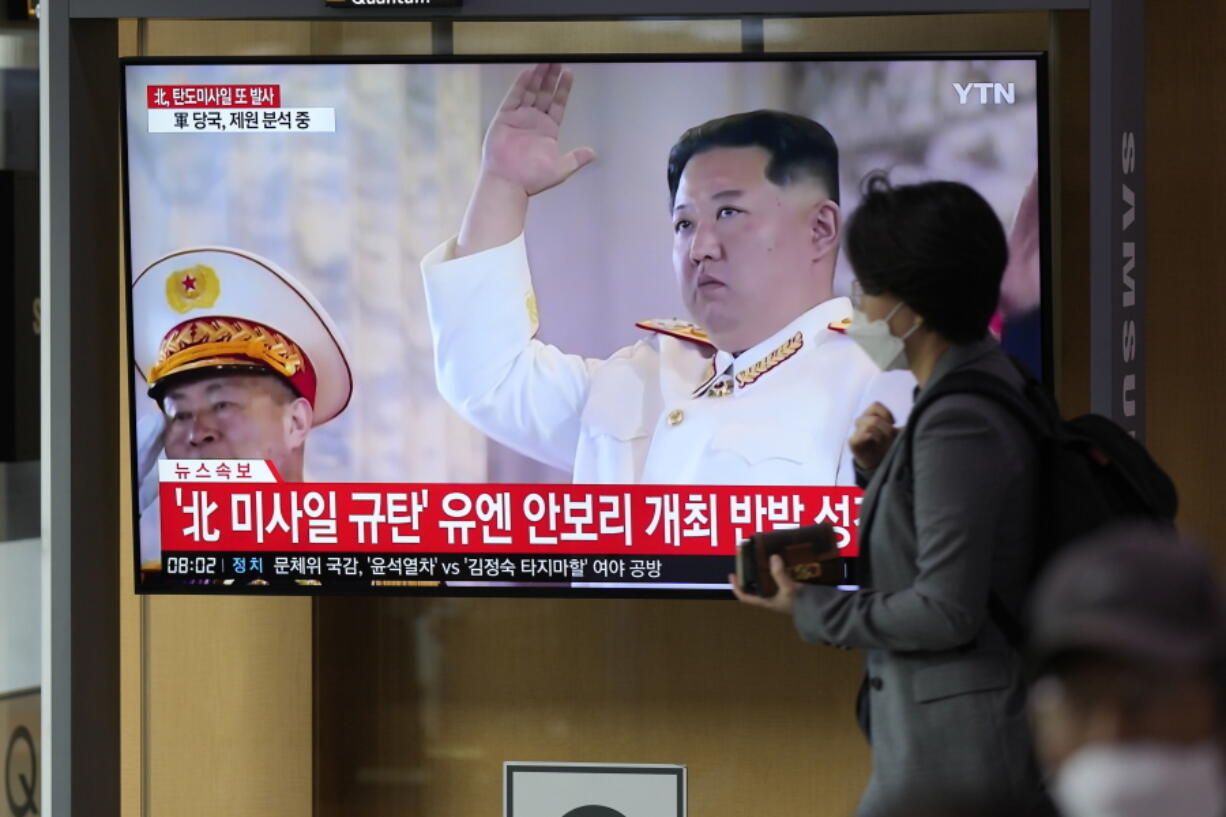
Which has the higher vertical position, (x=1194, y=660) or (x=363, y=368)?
(x=363, y=368)

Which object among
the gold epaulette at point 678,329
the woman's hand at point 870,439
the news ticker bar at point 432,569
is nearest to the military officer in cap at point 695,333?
the gold epaulette at point 678,329

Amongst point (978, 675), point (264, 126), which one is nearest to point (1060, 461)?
point (978, 675)

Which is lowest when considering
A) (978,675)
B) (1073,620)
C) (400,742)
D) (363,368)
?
(400,742)

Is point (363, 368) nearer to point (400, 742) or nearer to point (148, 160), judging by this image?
point (148, 160)

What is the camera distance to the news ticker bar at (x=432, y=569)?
317cm

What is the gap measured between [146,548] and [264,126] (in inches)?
38.4

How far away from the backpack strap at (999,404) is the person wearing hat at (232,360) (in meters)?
1.56

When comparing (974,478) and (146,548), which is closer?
(974,478)

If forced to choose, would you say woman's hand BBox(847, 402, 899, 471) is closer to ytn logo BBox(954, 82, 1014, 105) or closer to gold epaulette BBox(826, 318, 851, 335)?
gold epaulette BBox(826, 318, 851, 335)

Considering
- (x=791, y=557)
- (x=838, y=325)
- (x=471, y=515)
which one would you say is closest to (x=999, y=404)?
(x=791, y=557)

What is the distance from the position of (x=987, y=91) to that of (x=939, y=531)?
1423mm

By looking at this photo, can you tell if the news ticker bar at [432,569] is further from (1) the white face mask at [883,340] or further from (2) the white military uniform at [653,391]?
(1) the white face mask at [883,340]

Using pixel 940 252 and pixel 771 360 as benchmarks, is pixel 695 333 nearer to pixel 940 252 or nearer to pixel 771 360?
pixel 771 360

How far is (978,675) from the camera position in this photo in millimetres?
2051
